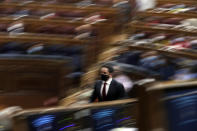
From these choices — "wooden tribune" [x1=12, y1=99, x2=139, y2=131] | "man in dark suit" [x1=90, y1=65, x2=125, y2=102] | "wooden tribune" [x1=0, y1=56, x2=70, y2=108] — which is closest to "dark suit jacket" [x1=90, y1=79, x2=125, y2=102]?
"man in dark suit" [x1=90, y1=65, x2=125, y2=102]

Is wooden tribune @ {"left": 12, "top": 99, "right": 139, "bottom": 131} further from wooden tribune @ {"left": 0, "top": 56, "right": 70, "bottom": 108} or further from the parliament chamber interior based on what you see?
wooden tribune @ {"left": 0, "top": 56, "right": 70, "bottom": 108}

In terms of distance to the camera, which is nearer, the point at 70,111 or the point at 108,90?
the point at 70,111

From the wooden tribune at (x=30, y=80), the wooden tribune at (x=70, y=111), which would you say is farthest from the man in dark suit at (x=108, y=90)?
the wooden tribune at (x=30, y=80)

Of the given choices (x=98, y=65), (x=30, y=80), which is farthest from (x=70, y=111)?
(x=30, y=80)

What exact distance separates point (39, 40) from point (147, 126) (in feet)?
17.2

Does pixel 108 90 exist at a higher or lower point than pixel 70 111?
lower

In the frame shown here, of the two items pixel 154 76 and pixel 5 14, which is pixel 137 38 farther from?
pixel 5 14

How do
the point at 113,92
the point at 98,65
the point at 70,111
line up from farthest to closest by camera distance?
1. the point at 98,65
2. the point at 113,92
3. the point at 70,111

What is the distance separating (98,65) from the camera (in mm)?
7730

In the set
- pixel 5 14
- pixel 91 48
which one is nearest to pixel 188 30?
pixel 91 48

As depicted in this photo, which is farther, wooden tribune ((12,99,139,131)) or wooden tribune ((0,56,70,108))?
wooden tribune ((0,56,70,108))

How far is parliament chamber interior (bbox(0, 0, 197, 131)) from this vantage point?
378 centimetres

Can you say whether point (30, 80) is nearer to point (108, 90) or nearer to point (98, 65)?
point (98, 65)

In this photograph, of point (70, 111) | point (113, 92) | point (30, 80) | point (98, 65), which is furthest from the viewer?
point (30, 80)
